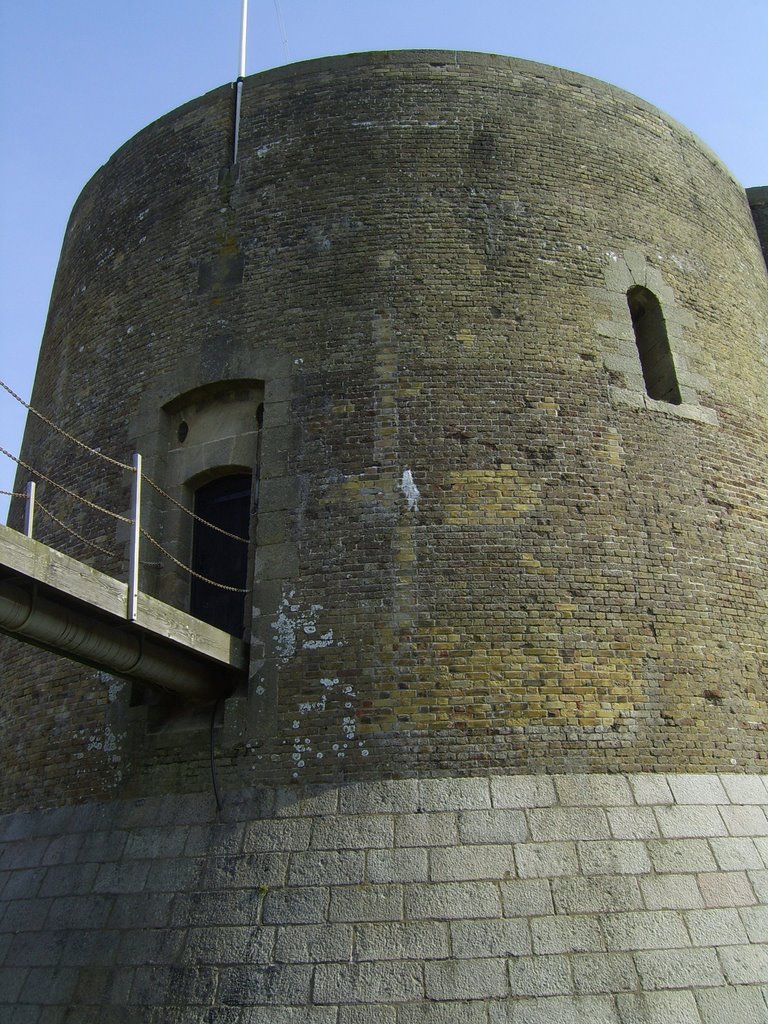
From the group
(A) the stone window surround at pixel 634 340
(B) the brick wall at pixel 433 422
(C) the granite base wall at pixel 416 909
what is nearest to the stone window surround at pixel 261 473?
(B) the brick wall at pixel 433 422

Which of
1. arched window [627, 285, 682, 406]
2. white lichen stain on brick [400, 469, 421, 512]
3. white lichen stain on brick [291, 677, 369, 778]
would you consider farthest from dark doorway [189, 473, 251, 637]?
arched window [627, 285, 682, 406]

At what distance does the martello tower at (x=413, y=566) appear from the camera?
758 centimetres

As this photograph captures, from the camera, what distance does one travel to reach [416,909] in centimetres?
750

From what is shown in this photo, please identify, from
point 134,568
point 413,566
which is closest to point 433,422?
point 413,566

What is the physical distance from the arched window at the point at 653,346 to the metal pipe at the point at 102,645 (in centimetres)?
559

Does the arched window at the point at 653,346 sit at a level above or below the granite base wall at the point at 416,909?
above

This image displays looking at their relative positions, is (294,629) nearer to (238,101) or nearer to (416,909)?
(416,909)

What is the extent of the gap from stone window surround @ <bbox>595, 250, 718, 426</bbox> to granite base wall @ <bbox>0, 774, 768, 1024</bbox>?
389 centimetres

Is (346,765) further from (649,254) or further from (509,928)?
(649,254)

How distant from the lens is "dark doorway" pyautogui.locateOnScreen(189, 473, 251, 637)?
10.0 m

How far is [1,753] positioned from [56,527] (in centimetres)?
247

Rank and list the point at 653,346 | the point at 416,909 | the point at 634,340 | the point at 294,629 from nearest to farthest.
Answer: the point at 416,909
the point at 294,629
the point at 634,340
the point at 653,346

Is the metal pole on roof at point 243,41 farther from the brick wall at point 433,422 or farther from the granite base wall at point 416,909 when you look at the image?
the granite base wall at point 416,909

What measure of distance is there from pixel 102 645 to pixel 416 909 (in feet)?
10.8
